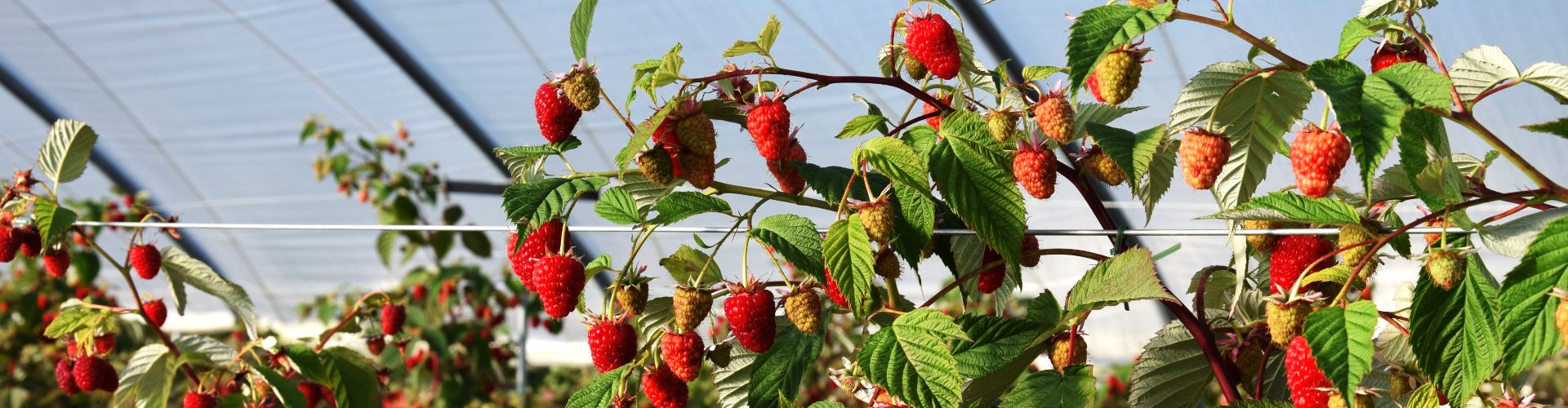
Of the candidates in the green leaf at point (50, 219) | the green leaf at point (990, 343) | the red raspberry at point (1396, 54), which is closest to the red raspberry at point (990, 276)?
the green leaf at point (990, 343)

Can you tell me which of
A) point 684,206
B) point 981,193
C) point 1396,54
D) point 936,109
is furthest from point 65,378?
point 1396,54

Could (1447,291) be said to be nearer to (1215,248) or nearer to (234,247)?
(1215,248)

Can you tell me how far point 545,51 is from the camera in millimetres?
3867

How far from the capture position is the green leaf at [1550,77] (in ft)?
2.51

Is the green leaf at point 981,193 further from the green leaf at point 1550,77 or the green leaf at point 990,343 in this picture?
the green leaf at point 1550,77

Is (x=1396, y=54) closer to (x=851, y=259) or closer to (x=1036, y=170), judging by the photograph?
(x=1036, y=170)

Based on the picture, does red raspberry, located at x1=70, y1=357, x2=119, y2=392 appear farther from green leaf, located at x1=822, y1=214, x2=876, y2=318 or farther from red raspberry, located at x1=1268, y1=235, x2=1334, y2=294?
red raspberry, located at x1=1268, y1=235, x2=1334, y2=294

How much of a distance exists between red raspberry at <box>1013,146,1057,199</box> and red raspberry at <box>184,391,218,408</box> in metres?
1.12

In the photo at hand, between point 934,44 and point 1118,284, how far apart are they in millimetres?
222

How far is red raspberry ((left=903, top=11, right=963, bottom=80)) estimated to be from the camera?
919 millimetres

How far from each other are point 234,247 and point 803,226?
6044 millimetres

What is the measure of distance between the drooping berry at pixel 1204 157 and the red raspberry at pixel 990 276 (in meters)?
0.25

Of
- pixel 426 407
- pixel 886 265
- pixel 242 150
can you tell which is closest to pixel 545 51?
pixel 426 407

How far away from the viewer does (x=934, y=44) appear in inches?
36.3
